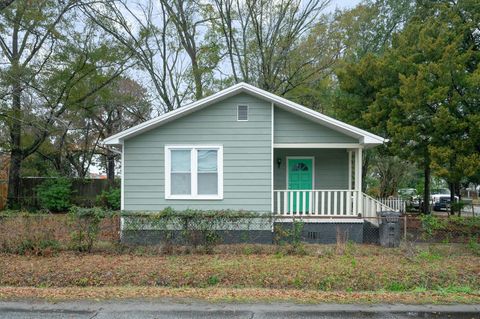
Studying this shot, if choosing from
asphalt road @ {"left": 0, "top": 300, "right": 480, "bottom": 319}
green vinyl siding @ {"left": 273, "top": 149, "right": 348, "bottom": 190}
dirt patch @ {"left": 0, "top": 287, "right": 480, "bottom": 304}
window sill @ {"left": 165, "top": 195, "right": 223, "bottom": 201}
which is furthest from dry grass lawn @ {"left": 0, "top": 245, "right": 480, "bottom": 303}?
green vinyl siding @ {"left": 273, "top": 149, "right": 348, "bottom": 190}

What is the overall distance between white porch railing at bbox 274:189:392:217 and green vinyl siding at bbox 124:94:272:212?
0.71m

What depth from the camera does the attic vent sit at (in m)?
11.6

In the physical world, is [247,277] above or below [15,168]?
below

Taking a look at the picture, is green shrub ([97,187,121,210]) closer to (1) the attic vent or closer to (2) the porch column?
(1) the attic vent

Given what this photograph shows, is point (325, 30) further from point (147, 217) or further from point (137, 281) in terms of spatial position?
point (137, 281)

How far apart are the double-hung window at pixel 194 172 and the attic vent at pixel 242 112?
107 cm

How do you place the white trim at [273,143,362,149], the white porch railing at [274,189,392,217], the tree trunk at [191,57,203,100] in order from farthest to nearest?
1. the tree trunk at [191,57,203,100]
2. the white trim at [273,143,362,149]
3. the white porch railing at [274,189,392,217]

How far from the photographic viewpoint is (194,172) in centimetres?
1150

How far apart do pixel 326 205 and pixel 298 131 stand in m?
2.53

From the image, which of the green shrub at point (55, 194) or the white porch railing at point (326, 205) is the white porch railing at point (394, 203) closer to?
the white porch railing at point (326, 205)

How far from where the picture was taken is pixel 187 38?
21984 mm

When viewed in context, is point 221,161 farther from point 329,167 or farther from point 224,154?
point 329,167

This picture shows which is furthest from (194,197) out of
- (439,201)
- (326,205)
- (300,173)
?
(439,201)

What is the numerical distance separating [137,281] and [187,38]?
17.6 m
